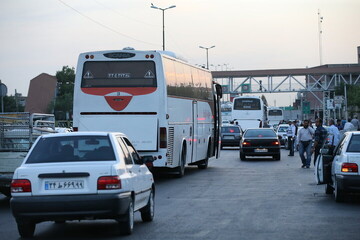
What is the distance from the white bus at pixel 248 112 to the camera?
6919cm

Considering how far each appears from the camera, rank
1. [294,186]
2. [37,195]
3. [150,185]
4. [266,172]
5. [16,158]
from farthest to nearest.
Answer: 1. [266,172]
2. [294,186]
3. [16,158]
4. [150,185]
5. [37,195]

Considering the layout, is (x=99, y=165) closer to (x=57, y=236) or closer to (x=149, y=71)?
(x=57, y=236)

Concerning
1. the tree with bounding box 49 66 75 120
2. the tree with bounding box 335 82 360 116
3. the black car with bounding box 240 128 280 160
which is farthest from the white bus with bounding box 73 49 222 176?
the tree with bounding box 49 66 75 120

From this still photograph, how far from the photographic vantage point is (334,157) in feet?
56.4

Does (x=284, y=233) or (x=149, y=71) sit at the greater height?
(x=149, y=71)

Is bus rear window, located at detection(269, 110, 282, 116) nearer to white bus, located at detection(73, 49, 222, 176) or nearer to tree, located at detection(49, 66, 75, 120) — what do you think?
tree, located at detection(49, 66, 75, 120)

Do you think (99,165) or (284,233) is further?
(284,233)

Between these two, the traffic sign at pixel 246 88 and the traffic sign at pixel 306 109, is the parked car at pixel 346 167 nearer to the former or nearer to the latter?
the traffic sign at pixel 246 88

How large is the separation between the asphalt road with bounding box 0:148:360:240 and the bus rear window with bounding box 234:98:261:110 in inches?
1816

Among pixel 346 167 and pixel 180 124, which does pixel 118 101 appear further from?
pixel 346 167

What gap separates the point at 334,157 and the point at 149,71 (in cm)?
→ 762

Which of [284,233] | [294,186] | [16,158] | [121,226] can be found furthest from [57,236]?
[294,186]

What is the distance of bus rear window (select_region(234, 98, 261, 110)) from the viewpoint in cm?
6944

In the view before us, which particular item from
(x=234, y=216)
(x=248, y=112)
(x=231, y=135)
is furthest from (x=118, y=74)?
(x=248, y=112)
